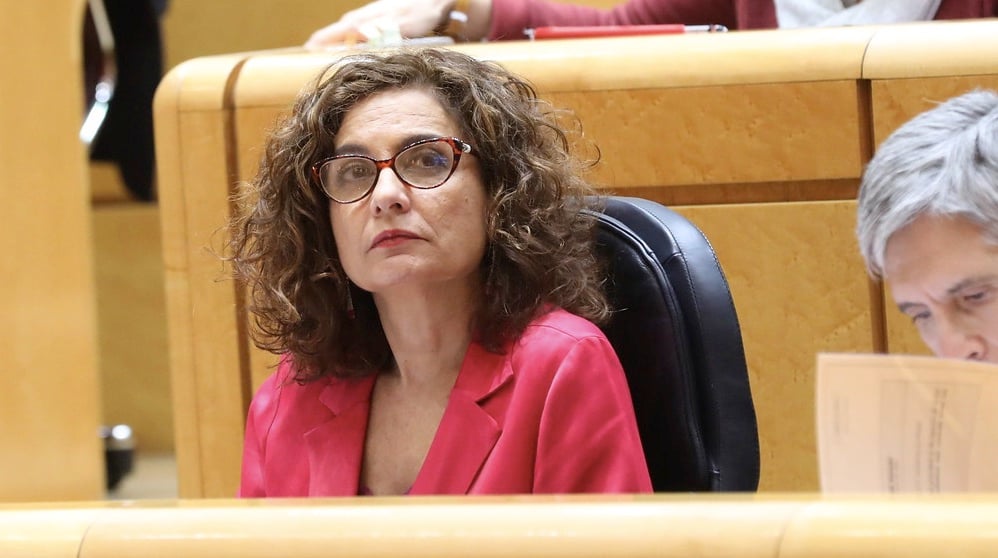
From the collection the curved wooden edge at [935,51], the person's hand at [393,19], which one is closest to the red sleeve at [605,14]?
the person's hand at [393,19]

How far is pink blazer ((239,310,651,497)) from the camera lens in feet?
4.40

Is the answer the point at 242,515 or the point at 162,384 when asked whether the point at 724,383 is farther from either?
the point at 162,384

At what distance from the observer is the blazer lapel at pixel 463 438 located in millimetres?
1393

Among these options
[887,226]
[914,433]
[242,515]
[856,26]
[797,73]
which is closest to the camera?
[242,515]

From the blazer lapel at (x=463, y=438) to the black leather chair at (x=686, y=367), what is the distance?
145mm

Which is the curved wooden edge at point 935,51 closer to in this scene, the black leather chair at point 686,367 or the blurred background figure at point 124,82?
the black leather chair at point 686,367

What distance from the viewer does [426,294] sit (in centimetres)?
149

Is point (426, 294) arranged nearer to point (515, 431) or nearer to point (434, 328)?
point (434, 328)

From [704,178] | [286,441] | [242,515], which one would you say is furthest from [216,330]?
[242,515]

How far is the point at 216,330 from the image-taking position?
2.06 m

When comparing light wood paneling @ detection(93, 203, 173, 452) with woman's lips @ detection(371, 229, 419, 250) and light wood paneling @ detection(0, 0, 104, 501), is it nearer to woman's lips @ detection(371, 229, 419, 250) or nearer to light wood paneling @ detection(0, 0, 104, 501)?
light wood paneling @ detection(0, 0, 104, 501)

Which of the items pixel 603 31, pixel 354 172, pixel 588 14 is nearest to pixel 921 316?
pixel 354 172

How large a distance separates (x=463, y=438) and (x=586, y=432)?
0.44 ft

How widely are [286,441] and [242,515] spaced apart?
752 mm
